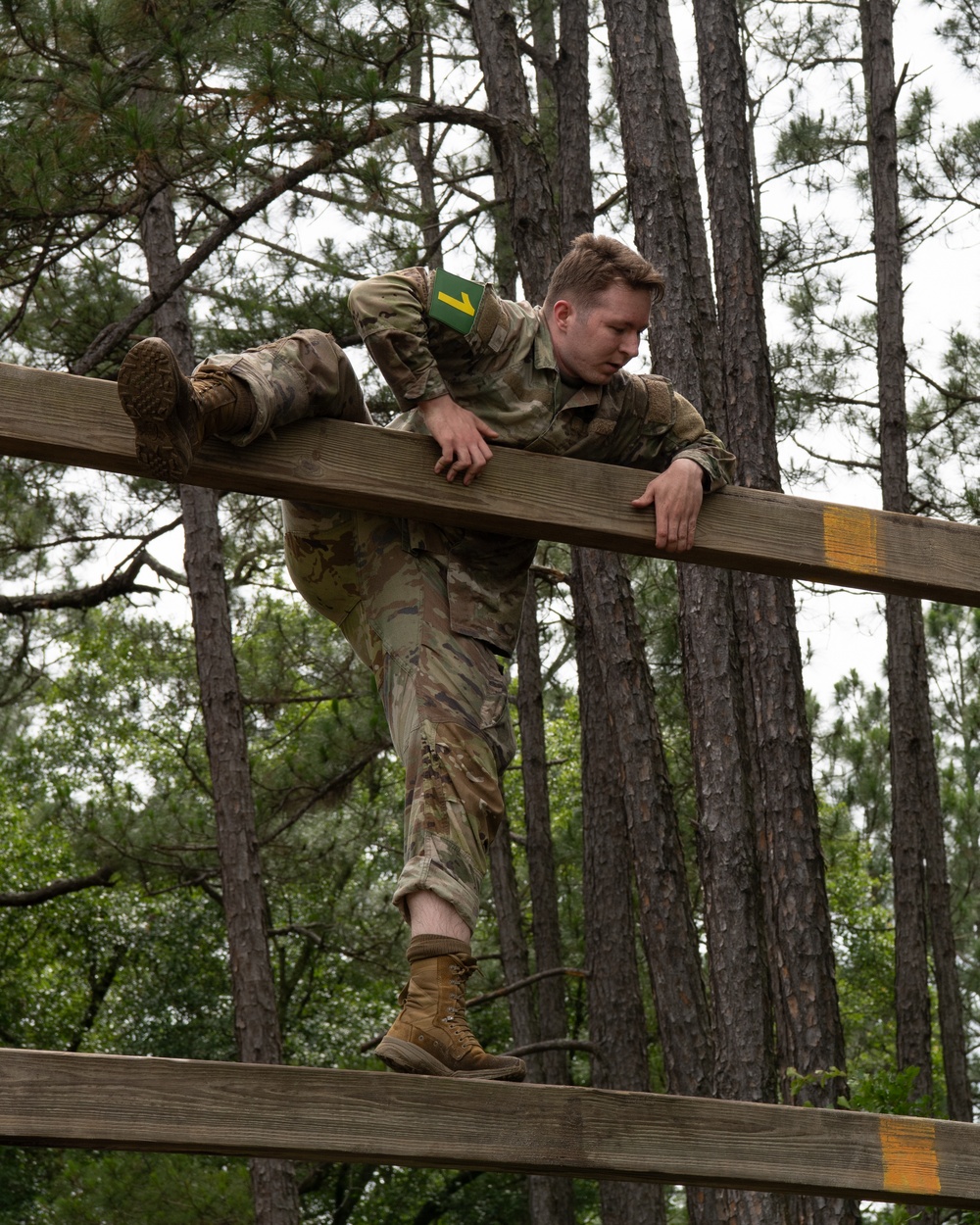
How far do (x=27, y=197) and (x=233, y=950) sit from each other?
14.9ft

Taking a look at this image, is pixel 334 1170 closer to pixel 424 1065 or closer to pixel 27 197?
pixel 27 197

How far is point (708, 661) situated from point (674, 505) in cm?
402

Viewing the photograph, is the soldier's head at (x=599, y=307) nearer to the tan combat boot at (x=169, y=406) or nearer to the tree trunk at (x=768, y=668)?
the tan combat boot at (x=169, y=406)

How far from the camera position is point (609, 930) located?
414 inches

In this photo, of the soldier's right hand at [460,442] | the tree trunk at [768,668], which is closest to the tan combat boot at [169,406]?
the soldier's right hand at [460,442]

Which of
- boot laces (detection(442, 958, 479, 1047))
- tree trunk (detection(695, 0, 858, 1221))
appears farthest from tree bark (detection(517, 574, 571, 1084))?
boot laces (detection(442, 958, 479, 1047))

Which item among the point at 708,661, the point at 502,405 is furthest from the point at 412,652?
the point at 708,661

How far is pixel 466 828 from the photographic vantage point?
7.78ft

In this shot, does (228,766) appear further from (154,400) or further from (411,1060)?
(154,400)

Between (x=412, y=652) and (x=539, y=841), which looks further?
(x=539, y=841)

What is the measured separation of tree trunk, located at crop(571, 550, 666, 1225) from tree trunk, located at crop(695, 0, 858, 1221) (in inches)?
156

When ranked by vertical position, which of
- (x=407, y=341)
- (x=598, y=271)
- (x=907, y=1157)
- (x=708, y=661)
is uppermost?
(x=708, y=661)

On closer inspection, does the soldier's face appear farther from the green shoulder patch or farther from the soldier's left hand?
the soldier's left hand

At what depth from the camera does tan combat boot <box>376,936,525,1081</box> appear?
2.25 metres
